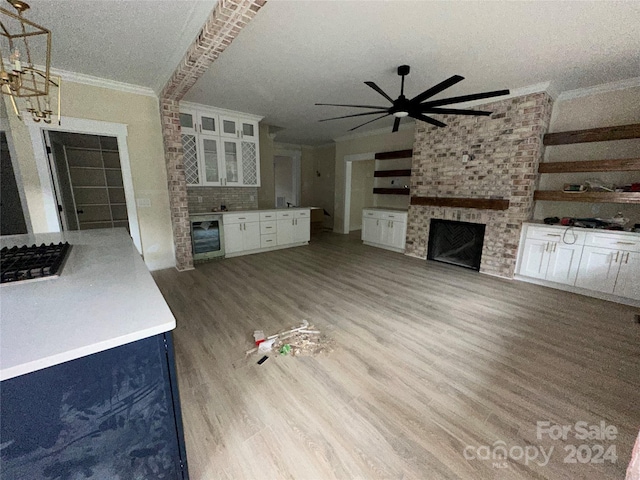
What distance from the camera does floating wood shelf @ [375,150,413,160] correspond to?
562cm

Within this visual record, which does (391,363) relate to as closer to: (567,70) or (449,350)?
(449,350)

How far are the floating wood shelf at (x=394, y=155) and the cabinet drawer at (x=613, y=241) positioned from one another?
3.27 meters

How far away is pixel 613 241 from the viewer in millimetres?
3137

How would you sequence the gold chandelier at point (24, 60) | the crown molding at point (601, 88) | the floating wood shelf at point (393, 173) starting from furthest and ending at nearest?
the floating wood shelf at point (393, 173) < the crown molding at point (601, 88) < the gold chandelier at point (24, 60)

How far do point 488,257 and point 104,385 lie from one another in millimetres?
4878

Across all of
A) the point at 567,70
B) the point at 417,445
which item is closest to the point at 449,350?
the point at 417,445

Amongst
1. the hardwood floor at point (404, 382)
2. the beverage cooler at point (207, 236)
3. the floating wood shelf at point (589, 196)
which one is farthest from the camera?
the beverage cooler at point (207, 236)

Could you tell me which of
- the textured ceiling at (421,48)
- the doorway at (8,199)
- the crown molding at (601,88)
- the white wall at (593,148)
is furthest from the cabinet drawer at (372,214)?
the doorway at (8,199)

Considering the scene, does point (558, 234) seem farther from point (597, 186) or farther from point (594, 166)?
point (594, 166)

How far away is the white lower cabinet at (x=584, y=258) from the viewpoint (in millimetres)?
3067

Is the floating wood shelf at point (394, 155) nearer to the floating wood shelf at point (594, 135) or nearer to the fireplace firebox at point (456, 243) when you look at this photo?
the fireplace firebox at point (456, 243)

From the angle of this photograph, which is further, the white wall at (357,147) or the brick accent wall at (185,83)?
the white wall at (357,147)

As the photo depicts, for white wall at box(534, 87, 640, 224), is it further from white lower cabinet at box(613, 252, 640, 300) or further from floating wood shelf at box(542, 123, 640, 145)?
white lower cabinet at box(613, 252, 640, 300)

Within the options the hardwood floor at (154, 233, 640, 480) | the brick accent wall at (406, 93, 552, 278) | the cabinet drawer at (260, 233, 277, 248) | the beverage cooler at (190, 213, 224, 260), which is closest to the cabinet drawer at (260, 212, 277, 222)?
the cabinet drawer at (260, 233, 277, 248)
